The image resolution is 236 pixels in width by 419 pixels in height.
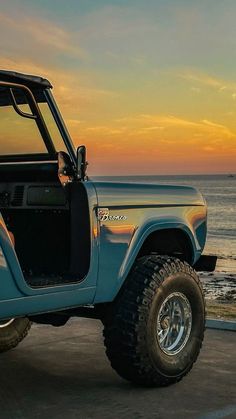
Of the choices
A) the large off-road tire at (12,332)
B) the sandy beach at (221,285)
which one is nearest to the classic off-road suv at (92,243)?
the large off-road tire at (12,332)

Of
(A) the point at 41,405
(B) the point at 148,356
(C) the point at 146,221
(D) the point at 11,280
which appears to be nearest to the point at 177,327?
(B) the point at 148,356

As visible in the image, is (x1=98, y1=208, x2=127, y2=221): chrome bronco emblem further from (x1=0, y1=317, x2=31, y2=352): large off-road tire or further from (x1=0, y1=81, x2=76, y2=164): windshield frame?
(x1=0, y1=317, x2=31, y2=352): large off-road tire

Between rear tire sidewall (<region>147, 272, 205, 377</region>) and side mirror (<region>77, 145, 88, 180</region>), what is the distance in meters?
1.05

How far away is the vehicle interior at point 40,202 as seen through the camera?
4.82 meters

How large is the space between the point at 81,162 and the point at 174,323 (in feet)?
5.12

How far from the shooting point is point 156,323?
203 inches

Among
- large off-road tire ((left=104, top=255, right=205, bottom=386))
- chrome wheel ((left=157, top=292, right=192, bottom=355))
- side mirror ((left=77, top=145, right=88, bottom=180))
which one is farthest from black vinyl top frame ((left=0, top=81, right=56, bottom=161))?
chrome wheel ((left=157, top=292, right=192, bottom=355))

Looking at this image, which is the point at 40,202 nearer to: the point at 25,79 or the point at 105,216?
the point at 105,216

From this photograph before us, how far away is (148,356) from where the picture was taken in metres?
5.06

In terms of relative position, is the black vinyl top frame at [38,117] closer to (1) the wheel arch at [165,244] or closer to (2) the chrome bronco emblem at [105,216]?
(2) the chrome bronco emblem at [105,216]

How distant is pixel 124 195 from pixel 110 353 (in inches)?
44.3

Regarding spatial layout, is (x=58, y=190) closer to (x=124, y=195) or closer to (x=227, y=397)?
(x=124, y=195)

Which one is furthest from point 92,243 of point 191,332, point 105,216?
point 191,332

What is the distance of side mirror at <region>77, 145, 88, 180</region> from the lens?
470cm
